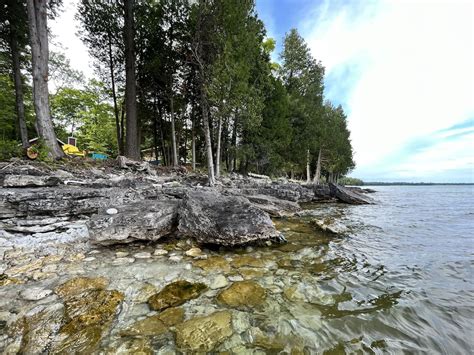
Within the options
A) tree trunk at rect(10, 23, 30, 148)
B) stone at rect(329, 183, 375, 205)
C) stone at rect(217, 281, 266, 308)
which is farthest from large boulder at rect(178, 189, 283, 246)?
tree trunk at rect(10, 23, 30, 148)

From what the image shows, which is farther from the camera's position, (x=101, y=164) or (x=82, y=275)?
(x=101, y=164)

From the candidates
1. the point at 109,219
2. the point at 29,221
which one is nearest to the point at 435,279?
the point at 109,219

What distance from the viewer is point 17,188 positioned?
13.7ft

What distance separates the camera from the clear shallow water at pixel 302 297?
173cm

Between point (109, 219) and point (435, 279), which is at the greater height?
point (109, 219)

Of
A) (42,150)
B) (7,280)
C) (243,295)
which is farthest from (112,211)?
(42,150)

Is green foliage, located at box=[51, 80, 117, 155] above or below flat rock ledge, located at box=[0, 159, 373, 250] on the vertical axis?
above

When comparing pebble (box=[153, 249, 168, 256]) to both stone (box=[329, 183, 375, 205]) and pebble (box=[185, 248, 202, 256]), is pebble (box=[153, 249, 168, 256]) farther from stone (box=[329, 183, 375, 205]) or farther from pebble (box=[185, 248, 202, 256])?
stone (box=[329, 183, 375, 205])

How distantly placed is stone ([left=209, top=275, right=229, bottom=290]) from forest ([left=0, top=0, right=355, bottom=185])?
6.95 metres

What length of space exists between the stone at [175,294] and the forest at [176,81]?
7129 millimetres

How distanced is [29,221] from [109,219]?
1476mm

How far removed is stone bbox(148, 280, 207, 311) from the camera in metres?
2.19

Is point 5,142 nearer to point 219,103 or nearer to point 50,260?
point 50,260

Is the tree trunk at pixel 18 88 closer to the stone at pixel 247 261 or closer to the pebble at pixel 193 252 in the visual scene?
the pebble at pixel 193 252
